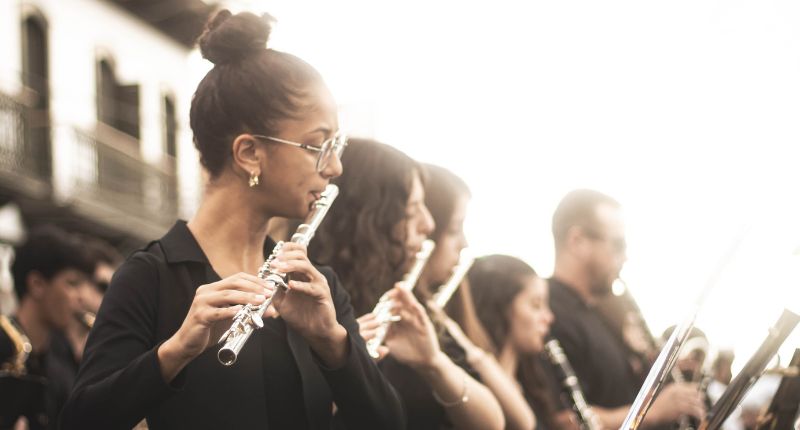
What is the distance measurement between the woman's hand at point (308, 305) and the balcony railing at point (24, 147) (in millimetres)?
18327

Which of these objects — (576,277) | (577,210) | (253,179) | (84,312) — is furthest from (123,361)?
(577,210)

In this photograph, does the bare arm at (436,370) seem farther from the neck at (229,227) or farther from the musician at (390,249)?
the neck at (229,227)

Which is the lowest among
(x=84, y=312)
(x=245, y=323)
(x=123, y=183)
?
(x=123, y=183)

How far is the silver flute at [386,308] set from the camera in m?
3.93

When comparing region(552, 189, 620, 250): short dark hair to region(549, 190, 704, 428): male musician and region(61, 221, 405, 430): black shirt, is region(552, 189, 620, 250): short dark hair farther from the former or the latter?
region(61, 221, 405, 430): black shirt

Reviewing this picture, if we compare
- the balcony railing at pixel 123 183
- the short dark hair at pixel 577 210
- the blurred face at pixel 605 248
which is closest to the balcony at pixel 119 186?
the balcony railing at pixel 123 183

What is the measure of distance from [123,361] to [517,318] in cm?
355

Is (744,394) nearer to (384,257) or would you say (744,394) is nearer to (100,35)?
(384,257)

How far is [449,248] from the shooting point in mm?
5191

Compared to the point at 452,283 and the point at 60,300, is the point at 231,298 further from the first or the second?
the point at 60,300

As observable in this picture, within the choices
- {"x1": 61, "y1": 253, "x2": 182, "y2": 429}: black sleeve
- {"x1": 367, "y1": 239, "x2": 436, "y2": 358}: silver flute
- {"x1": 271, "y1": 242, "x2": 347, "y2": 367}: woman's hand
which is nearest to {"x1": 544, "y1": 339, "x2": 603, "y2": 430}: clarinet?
{"x1": 367, "y1": 239, "x2": 436, "y2": 358}: silver flute

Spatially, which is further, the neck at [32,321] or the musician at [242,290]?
the neck at [32,321]

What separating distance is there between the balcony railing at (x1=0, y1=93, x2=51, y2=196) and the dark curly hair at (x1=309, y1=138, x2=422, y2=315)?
1690cm

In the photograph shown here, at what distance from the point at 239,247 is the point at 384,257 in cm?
134
